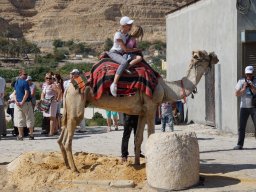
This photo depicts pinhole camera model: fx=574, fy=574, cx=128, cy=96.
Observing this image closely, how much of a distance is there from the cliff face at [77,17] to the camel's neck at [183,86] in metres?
107

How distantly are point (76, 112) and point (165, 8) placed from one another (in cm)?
12882

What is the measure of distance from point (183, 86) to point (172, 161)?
200 centimetres

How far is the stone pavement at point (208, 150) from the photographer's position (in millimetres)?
8672

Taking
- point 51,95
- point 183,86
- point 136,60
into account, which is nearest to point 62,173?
point 136,60

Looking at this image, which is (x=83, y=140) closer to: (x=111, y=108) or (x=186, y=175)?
(x=111, y=108)

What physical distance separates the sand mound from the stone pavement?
0.87 meters

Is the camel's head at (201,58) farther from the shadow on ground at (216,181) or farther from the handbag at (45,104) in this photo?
the handbag at (45,104)

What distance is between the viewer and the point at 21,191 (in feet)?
29.2

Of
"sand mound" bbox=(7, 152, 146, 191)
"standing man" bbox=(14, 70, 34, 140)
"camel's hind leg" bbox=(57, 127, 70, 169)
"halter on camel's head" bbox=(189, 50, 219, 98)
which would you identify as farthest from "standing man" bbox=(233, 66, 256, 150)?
"standing man" bbox=(14, 70, 34, 140)

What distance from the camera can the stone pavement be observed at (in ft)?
28.5

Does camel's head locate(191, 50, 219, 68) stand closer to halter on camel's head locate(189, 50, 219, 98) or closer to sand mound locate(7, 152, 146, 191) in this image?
halter on camel's head locate(189, 50, 219, 98)

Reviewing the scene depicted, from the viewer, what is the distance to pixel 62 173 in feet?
30.3

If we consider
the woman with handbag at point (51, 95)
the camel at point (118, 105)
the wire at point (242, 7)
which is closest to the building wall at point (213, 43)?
the wire at point (242, 7)

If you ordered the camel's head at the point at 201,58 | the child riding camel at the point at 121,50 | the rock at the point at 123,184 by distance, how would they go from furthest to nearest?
the camel's head at the point at 201,58, the child riding camel at the point at 121,50, the rock at the point at 123,184
